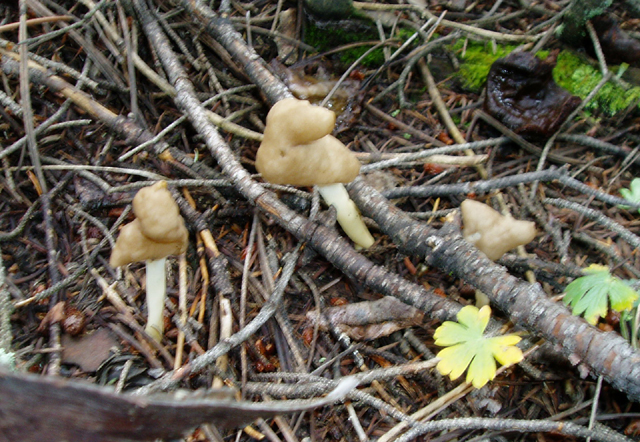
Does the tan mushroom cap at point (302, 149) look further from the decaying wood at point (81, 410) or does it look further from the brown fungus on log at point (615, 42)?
the brown fungus on log at point (615, 42)

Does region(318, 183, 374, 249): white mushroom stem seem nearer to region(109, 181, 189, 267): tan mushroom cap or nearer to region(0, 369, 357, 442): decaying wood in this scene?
region(109, 181, 189, 267): tan mushroom cap

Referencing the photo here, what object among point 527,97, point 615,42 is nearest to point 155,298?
point 527,97

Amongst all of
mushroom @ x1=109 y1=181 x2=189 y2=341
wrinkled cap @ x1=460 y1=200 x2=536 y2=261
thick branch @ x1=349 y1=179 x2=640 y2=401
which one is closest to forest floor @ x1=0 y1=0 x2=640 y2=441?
thick branch @ x1=349 y1=179 x2=640 y2=401

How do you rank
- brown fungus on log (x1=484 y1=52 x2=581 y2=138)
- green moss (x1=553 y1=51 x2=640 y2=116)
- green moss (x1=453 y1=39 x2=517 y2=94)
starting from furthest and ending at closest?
green moss (x1=453 y1=39 x2=517 y2=94) < green moss (x1=553 y1=51 x2=640 y2=116) < brown fungus on log (x1=484 y1=52 x2=581 y2=138)

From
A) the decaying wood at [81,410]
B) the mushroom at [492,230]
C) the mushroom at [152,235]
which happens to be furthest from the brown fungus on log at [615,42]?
the decaying wood at [81,410]

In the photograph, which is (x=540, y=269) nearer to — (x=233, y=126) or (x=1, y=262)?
(x=233, y=126)

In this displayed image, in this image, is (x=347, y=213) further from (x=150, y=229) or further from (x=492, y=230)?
(x=150, y=229)

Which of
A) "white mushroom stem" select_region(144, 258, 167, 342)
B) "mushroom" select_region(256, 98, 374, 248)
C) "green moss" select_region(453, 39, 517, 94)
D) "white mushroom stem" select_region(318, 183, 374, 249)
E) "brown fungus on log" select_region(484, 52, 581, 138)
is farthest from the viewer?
"green moss" select_region(453, 39, 517, 94)
